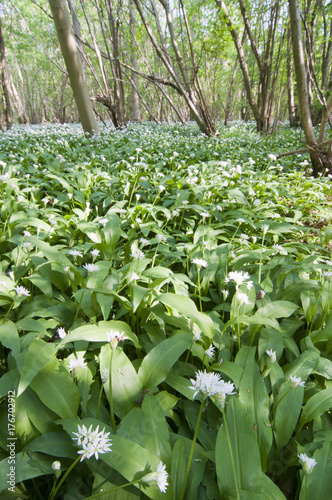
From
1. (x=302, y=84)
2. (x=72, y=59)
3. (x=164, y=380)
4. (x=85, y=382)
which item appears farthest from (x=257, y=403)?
(x=72, y=59)

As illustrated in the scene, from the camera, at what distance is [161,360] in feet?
3.50

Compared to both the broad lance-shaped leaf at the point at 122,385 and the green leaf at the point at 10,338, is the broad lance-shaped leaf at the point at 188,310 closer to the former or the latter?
the broad lance-shaped leaf at the point at 122,385

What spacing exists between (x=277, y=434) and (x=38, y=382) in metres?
0.81

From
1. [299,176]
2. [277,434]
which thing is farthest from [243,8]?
Answer: [277,434]

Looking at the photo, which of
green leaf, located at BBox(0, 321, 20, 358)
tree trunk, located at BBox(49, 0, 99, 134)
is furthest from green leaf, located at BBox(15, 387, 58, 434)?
tree trunk, located at BBox(49, 0, 99, 134)

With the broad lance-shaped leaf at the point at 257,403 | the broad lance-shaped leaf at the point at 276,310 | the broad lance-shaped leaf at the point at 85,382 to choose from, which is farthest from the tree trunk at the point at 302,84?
the broad lance-shaped leaf at the point at 85,382

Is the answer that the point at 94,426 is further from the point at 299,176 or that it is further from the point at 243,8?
the point at 243,8

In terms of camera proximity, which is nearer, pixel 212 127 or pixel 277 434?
pixel 277 434

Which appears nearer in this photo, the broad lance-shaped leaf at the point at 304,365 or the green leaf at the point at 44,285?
the broad lance-shaped leaf at the point at 304,365

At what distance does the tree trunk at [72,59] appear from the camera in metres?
5.73

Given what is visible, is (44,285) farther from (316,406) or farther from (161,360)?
(316,406)

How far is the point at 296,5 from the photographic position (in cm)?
395

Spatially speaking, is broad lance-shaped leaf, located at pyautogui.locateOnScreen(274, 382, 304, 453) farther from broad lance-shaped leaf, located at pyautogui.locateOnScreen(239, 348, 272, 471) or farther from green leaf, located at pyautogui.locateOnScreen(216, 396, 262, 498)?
green leaf, located at pyautogui.locateOnScreen(216, 396, 262, 498)

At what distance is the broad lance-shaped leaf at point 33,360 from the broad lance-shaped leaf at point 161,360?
34cm
